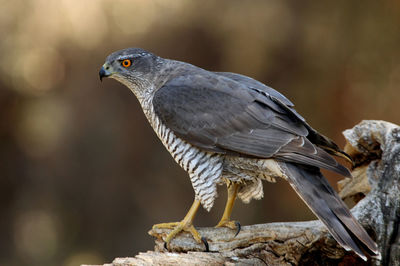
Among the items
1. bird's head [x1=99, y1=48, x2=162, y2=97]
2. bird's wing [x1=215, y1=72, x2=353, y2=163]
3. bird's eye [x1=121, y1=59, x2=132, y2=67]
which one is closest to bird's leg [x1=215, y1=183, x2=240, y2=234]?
bird's wing [x1=215, y1=72, x2=353, y2=163]

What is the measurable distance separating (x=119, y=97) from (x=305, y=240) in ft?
14.3

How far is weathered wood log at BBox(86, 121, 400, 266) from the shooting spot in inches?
133

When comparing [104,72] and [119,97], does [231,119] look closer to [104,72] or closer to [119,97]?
[104,72]

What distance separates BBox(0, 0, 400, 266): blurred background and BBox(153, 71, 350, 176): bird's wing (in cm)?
341

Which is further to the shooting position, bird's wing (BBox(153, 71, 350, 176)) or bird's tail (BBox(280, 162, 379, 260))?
bird's wing (BBox(153, 71, 350, 176))

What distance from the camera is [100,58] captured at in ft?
22.9

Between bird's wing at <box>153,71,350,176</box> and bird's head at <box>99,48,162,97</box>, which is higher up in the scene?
bird's head at <box>99,48,162,97</box>

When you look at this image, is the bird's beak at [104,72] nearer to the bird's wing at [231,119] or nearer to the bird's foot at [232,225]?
the bird's wing at [231,119]

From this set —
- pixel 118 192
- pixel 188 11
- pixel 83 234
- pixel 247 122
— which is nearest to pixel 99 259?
pixel 83 234

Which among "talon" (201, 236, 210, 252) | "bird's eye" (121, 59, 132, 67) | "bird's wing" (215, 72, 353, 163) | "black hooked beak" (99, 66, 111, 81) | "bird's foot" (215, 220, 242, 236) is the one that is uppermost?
"bird's eye" (121, 59, 132, 67)

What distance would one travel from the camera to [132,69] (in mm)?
4078

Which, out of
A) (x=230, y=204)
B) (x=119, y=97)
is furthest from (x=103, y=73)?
(x=119, y=97)

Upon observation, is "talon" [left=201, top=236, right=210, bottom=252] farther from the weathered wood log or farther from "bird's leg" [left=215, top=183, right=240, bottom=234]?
"bird's leg" [left=215, top=183, right=240, bottom=234]

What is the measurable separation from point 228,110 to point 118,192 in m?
3.90
